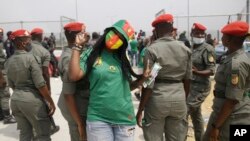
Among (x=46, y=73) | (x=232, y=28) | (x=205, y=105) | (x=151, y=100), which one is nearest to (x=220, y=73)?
(x=232, y=28)

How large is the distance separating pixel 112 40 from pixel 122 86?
1.34 ft

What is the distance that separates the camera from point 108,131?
2.62 m

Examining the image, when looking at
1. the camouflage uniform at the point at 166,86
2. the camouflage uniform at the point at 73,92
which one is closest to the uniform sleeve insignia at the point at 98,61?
the camouflage uniform at the point at 73,92

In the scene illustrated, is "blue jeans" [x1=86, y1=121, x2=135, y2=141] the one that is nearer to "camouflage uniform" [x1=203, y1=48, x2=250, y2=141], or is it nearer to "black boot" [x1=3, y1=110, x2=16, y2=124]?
"camouflage uniform" [x1=203, y1=48, x2=250, y2=141]

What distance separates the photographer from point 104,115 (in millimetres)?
2613

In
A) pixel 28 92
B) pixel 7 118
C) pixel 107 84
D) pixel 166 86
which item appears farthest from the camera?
pixel 7 118

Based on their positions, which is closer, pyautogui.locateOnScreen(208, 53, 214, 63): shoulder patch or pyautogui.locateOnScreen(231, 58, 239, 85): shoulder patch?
pyautogui.locateOnScreen(231, 58, 239, 85): shoulder patch

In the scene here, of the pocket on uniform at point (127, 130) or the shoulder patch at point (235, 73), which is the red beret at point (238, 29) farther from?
the pocket on uniform at point (127, 130)

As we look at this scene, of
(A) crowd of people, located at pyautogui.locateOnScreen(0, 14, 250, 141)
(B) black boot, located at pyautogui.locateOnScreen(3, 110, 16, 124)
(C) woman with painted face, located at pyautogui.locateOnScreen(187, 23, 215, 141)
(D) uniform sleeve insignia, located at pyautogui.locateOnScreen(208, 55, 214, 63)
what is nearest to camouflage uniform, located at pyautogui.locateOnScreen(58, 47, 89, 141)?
(A) crowd of people, located at pyautogui.locateOnScreen(0, 14, 250, 141)

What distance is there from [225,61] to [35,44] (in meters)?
3.54

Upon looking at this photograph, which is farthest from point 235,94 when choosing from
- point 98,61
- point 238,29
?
point 98,61

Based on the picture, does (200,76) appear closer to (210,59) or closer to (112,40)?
(210,59)

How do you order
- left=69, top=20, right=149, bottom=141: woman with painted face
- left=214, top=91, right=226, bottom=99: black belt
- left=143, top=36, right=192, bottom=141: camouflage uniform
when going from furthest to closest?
left=143, top=36, right=192, bottom=141: camouflage uniform < left=214, top=91, right=226, bottom=99: black belt < left=69, top=20, right=149, bottom=141: woman with painted face

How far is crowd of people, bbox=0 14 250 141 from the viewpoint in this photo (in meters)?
2.62
